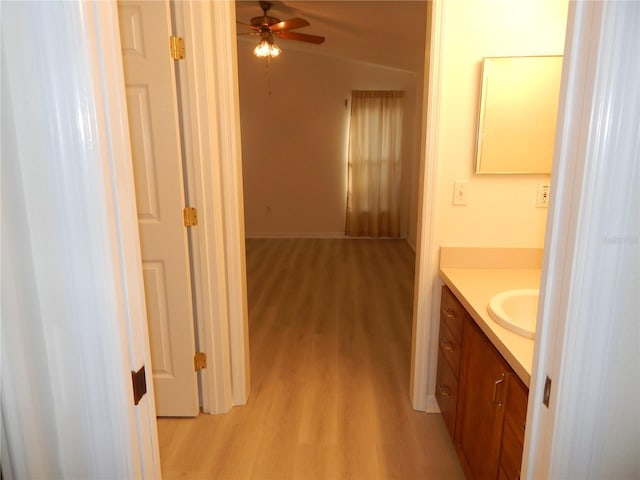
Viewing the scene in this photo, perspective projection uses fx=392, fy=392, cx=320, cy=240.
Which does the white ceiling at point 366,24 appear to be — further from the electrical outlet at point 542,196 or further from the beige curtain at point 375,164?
the electrical outlet at point 542,196

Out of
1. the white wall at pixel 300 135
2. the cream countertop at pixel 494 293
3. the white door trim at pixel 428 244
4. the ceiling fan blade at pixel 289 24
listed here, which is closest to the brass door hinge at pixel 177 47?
the white door trim at pixel 428 244

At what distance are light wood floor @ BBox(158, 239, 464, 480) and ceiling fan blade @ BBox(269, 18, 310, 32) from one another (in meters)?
2.56

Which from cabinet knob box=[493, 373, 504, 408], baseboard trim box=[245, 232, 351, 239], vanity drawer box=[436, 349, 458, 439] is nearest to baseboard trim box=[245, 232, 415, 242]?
baseboard trim box=[245, 232, 351, 239]

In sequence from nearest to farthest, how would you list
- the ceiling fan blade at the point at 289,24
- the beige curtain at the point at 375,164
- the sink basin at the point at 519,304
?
the sink basin at the point at 519,304 → the ceiling fan blade at the point at 289,24 → the beige curtain at the point at 375,164

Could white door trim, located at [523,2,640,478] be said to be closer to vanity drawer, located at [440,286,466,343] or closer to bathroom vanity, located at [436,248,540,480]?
bathroom vanity, located at [436,248,540,480]

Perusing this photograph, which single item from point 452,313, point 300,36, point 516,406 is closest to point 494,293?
point 452,313

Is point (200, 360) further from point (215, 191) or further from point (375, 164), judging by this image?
point (375, 164)

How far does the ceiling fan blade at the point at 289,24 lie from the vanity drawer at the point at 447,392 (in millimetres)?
3079

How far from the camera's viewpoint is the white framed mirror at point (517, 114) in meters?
1.76

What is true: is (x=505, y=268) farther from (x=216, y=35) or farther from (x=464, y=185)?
(x=216, y=35)

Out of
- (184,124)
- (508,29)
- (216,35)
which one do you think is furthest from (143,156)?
(508,29)

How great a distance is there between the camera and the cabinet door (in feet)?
4.14

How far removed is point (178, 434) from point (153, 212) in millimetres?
1126

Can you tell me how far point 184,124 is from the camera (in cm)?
181
